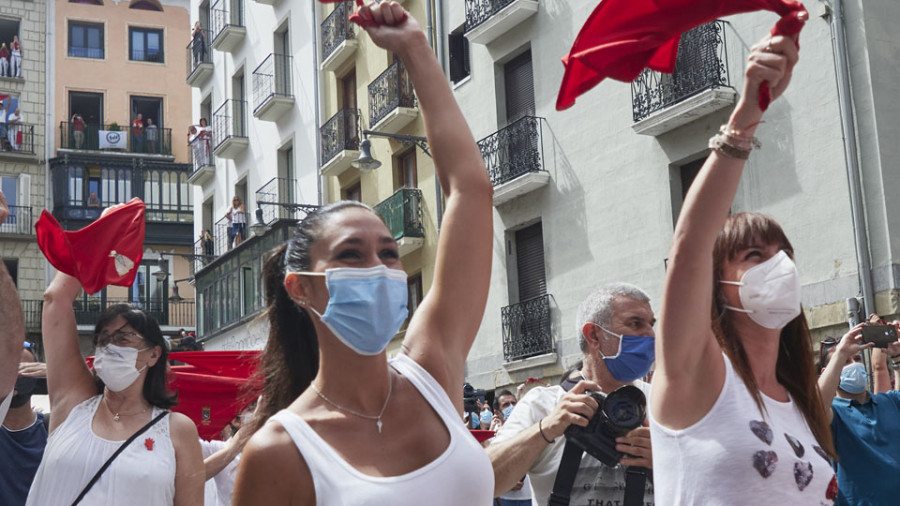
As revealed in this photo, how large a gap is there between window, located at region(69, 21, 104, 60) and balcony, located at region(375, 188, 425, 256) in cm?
2553

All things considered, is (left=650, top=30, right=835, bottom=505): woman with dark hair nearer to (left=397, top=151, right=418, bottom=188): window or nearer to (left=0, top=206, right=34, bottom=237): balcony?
(left=397, top=151, right=418, bottom=188): window

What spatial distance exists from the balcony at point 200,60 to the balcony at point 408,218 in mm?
13938

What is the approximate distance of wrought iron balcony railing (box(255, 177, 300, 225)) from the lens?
28.6 metres

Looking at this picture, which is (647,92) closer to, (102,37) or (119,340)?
(119,340)

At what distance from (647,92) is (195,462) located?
41.7 feet

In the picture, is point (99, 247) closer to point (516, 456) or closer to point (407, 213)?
point (516, 456)

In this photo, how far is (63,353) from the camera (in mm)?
5281

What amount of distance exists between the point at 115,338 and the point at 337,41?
21178 millimetres

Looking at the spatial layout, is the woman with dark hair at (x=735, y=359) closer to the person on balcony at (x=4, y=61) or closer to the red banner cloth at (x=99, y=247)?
the red banner cloth at (x=99, y=247)

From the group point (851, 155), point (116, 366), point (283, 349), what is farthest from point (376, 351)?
point (851, 155)

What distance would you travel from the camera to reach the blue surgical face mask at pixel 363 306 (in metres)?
2.84

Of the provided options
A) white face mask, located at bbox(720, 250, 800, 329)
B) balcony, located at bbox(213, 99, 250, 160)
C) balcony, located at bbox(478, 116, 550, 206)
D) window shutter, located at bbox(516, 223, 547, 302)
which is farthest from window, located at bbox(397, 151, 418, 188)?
white face mask, located at bbox(720, 250, 800, 329)

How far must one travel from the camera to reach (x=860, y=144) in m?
13.8

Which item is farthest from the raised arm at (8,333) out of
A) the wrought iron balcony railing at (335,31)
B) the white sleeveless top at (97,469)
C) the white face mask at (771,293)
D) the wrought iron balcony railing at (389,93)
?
the wrought iron balcony railing at (335,31)
